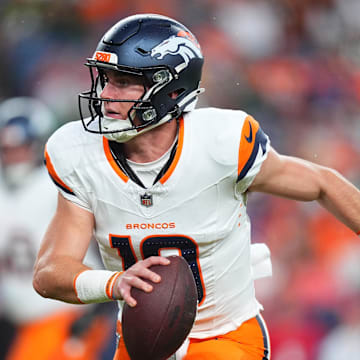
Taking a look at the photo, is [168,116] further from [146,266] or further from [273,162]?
[146,266]

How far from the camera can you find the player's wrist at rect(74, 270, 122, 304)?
5.78 feet

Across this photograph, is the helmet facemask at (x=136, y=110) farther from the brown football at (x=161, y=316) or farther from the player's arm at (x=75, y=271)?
the brown football at (x=161, y=316)

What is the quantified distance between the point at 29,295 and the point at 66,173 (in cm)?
185

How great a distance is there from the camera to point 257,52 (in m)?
4.48

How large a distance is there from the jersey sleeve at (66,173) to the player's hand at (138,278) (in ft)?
1.41

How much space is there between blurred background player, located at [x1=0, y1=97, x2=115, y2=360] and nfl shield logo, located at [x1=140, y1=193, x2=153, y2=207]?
5.74ft

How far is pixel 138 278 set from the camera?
165 centimetres

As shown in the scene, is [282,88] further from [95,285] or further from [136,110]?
[95,285]

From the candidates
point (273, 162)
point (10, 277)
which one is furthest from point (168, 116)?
point (10, 277)

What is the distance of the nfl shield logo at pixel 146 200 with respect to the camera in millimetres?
2027

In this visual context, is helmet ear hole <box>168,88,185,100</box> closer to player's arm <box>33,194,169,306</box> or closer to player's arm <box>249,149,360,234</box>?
player's arm <box>249,149,360,234</box>

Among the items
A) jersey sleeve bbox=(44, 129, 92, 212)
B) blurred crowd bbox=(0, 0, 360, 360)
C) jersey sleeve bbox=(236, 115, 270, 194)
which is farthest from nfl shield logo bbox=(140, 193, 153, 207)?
A: blurred crowd bbox=(0, 0, 360, 360)

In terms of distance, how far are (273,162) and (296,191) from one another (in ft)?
0.41

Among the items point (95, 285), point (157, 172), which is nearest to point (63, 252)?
point (95, 285)
